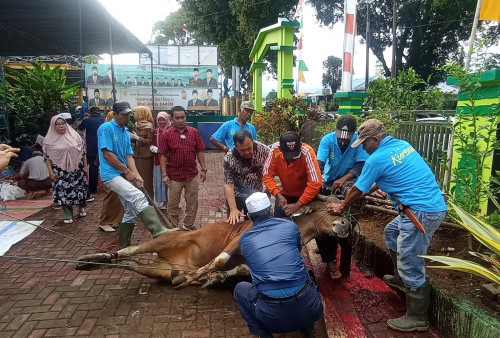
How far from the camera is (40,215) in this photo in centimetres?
687

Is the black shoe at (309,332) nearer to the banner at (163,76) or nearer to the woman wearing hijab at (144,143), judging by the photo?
the woman wearing hijab at (144,143)

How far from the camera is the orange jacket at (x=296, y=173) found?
3904mm

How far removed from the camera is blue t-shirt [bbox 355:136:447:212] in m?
3.11

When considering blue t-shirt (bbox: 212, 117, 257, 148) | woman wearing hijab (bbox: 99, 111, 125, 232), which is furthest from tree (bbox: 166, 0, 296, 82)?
woman wearing hijab (bbox: 99, 111, 125, 232)

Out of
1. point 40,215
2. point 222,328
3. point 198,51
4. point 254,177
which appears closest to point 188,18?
point 198,51

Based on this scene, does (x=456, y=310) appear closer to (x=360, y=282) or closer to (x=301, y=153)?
(x=360, y=282)

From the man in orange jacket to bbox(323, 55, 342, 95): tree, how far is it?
1511 inches

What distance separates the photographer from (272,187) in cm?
416

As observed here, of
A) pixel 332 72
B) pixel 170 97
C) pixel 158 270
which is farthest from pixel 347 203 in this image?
pixel 332 72

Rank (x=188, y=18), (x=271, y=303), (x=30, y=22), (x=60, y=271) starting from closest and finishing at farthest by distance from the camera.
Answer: (x=271, y=303) < (x=60, y=271) < (x=30, y=22) < (x=188, y=18)

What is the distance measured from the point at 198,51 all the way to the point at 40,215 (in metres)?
16.7

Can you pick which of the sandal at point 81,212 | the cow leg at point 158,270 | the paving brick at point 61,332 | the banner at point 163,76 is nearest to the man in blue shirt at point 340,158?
the cow leg at point 158,270

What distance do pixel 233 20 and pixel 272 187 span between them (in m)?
23.2

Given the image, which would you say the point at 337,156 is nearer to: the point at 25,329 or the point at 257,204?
the point at 257,204
